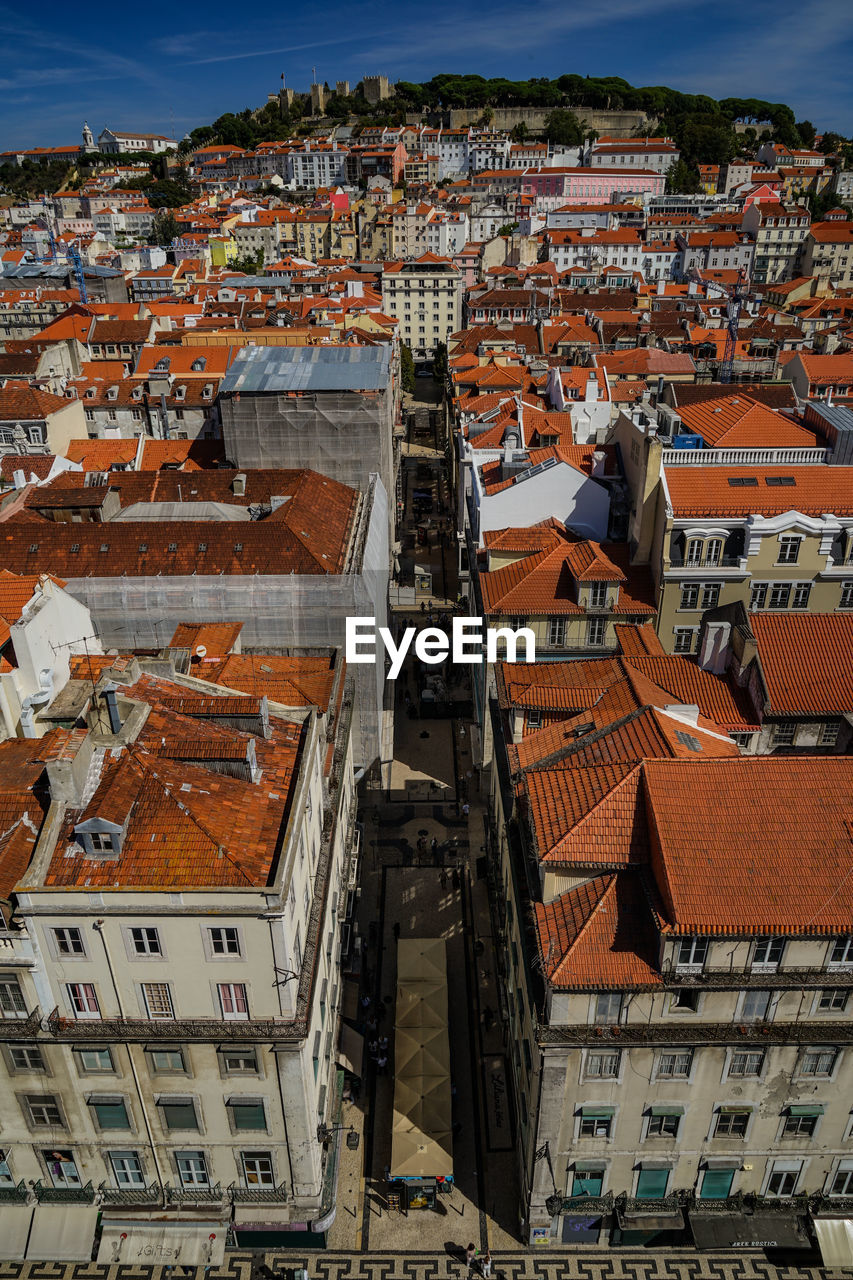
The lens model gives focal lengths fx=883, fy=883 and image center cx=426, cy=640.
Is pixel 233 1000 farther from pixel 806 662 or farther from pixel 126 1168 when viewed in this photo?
pixel 806 662

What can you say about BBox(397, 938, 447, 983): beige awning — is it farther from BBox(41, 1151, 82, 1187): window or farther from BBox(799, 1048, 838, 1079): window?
BBox(799, 1048, 838, 1079): window

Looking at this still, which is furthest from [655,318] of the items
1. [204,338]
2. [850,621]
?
[850,621]

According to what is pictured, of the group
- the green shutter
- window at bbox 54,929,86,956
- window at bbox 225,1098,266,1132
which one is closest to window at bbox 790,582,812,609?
the green shutter

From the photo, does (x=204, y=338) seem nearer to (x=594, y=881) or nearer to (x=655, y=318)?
(x=655, y=318)

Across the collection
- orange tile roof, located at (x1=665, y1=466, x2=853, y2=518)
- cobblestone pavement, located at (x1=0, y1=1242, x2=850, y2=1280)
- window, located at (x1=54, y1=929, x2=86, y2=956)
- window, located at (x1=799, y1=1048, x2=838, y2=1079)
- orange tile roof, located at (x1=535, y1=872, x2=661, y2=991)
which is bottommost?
cobblestone pavement, located at (x1=0, y1=1242, x2=850, y2=1280)

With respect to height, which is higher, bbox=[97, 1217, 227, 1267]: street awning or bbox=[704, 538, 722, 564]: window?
bbox=[704, 538, 722, 564]: window

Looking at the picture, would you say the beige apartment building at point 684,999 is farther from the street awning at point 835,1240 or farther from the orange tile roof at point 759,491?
the orange tile roof at point 759,491

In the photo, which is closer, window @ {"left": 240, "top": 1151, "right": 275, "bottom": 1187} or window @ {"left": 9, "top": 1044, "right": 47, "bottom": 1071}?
window @ {"left": 9, "top": 1044, "right": 47, "bottom": 1071}
